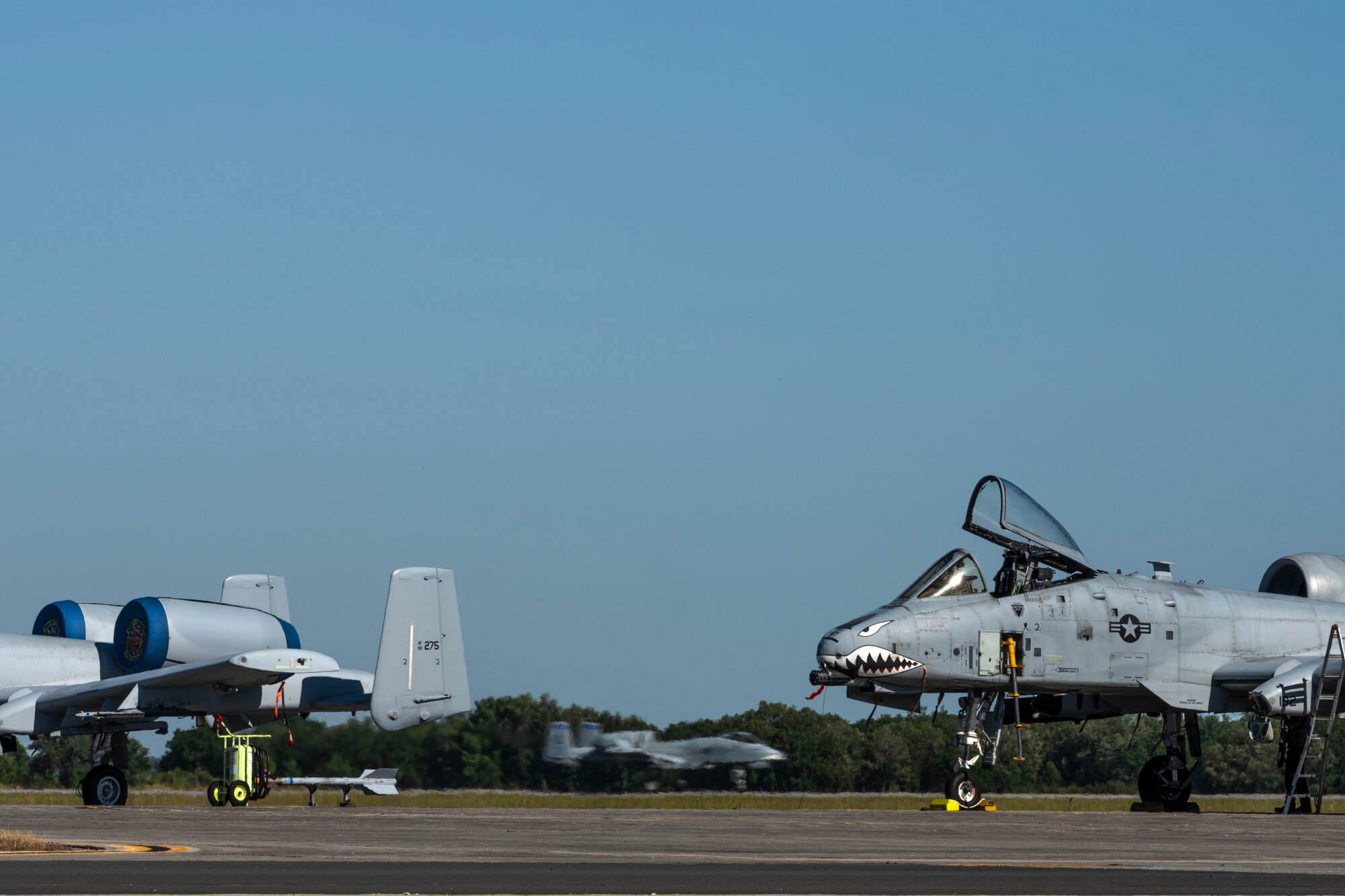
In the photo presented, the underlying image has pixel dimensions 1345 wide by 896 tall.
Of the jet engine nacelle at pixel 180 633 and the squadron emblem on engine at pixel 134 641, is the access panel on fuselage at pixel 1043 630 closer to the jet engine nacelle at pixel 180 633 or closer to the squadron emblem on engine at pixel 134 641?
the jet engine nacelle at pixel 180 633

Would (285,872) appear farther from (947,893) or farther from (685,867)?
(947,893)

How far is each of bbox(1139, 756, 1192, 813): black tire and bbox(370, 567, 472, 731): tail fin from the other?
501 inches

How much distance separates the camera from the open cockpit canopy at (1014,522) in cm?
2459

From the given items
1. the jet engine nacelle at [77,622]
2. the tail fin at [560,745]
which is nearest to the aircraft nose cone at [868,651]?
the tail fin at [560,745]

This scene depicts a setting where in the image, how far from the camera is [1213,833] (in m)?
17.1

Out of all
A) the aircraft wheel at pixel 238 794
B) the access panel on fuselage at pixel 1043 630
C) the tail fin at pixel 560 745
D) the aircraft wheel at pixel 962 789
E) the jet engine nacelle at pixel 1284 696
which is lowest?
the aircraft wheel at pixel 238 794

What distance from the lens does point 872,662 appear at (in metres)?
23.3

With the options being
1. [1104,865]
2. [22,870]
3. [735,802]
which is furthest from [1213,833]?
[735,802]

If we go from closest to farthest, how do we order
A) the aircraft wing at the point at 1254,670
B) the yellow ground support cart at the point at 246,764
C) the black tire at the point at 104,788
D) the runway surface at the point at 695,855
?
the runway surface at the point at 695,855
the aircraft wing at the point at 1254,670
the black tire at the point at 104,788
the yellow ground support cart at the point at 246,764

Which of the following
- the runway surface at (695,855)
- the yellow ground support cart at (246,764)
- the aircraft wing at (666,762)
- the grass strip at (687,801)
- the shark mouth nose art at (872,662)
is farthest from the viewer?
the yellow ground support cart at (246,764)

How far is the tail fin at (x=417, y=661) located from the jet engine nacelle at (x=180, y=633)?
2017 mm

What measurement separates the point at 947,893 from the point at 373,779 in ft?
72.1

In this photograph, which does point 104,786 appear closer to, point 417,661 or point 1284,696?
point 417,661

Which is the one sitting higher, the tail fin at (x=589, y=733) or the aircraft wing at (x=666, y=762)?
the tail fin at (x=589, y=733)
